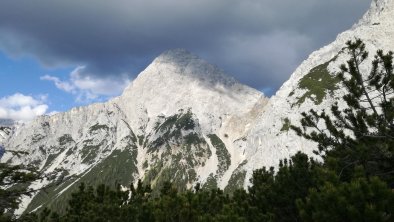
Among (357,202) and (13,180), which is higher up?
(13,180)

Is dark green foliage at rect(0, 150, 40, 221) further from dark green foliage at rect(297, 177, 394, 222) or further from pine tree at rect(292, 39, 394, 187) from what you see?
pine tree at rect(292, 39, 394, 187)

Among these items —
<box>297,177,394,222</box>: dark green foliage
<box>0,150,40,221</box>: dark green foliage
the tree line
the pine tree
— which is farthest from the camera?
the pine tree

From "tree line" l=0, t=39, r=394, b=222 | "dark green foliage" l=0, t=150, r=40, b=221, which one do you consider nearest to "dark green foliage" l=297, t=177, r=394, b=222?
"tree line" l=0, t=39, r=394, b=222

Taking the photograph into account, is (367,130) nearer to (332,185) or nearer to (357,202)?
(332,185)

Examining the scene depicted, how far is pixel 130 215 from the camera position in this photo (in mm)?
33312

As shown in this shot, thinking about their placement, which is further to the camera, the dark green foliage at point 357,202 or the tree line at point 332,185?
the tree line at point 332,185

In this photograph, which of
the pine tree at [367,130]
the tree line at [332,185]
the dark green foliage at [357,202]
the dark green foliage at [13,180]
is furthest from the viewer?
the pine tree at [367,130]

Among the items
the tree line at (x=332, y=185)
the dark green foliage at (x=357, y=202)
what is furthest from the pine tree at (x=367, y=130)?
the dark green foliage at (x=357, y=202)

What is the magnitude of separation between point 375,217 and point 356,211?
71 centimetres

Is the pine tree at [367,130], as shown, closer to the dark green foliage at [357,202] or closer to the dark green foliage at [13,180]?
the dark green foliage at [357,202]

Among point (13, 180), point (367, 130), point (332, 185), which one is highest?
point (367, 130)

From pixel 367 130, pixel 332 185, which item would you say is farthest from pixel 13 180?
pixel 367 130

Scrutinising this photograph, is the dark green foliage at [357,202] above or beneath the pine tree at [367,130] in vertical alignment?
beneath

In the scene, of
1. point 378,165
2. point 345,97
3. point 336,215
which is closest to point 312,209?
point 336,215
